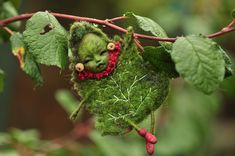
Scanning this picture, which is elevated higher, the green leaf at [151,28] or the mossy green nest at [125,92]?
the green leaf at [151,28]

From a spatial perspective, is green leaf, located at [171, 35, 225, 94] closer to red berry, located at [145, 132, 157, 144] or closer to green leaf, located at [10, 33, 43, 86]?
red berry, located at [145, 132, 157, 144]

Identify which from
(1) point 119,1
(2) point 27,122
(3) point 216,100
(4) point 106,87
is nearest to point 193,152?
(3) point 216,100

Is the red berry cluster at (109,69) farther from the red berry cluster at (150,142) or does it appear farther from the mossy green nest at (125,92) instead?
the red berry cluster at (150,142)

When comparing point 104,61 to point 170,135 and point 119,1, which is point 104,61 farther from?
point 119,1

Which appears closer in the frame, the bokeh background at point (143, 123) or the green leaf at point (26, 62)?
the green leaf at point (26, 62)

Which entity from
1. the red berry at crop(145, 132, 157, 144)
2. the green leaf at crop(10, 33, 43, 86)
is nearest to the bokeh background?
the green leaf at crop(10, 33, 43, 86)

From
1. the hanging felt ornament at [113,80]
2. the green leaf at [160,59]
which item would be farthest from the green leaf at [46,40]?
the green leaf at [160,59]

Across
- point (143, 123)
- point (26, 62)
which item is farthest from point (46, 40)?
point (143, 123)

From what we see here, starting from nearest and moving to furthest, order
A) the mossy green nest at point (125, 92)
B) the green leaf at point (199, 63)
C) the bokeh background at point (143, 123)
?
the green leaf at point (199, 63), the mossy green nest at point (125, 92), the bokeh background at point (143, 123)
